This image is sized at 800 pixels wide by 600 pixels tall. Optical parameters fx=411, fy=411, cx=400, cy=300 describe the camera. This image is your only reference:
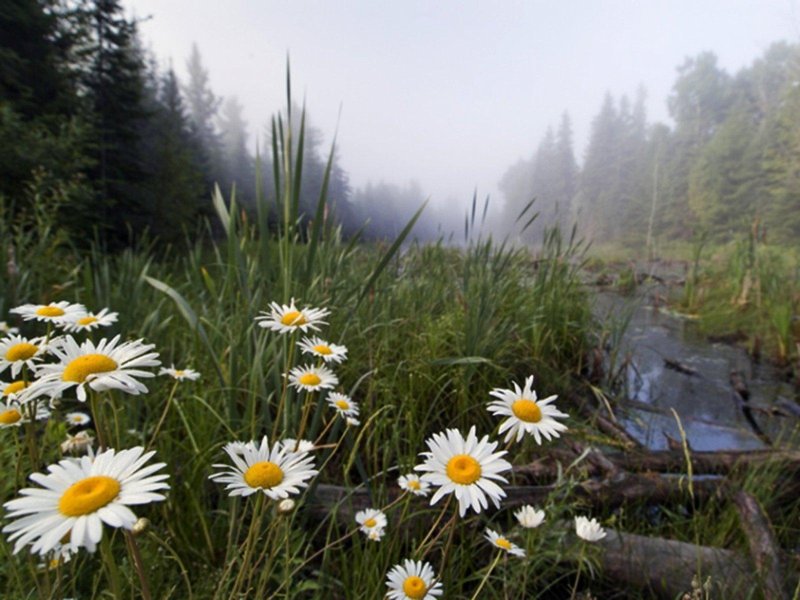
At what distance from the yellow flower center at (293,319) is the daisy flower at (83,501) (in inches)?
10.9

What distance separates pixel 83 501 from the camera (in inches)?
9.3

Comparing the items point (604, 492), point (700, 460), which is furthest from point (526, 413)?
point (700, 460)

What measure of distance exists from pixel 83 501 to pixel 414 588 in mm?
333

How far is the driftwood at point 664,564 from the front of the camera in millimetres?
759

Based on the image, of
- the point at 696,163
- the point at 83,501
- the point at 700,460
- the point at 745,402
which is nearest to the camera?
the point at 83,501

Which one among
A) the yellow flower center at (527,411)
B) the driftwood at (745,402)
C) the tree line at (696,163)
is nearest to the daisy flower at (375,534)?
the yellow flower center at (527,411)

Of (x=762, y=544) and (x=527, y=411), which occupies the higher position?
(x=527, y=411)

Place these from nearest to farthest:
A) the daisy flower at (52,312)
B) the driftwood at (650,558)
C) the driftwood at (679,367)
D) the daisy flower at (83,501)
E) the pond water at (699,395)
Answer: the daisy flower at (83,501), the daisy flower at (52,312), the driftwood at (650,558), the pond water at (699,395), the driftwood at (679,367)

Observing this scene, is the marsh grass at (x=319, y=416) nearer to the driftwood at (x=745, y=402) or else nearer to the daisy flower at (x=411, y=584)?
the daisy flower at (x=411, y=584)

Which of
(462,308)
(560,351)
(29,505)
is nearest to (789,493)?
(560,351)

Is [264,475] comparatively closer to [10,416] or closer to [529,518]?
[10,416]

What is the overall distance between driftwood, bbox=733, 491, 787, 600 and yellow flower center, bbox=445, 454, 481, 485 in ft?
2.24

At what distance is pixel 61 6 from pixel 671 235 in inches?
518

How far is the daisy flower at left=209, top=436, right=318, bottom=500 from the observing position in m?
0.34
